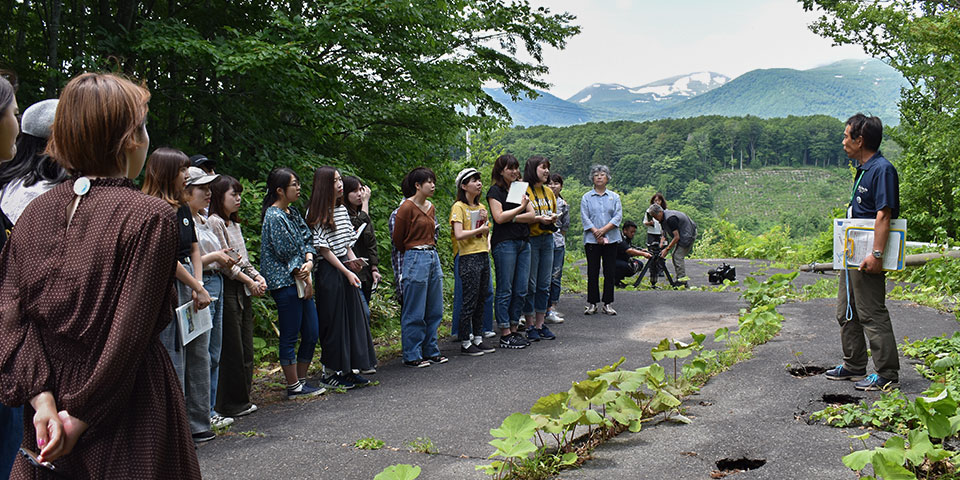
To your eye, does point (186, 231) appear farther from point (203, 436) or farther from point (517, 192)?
point (517, 192)

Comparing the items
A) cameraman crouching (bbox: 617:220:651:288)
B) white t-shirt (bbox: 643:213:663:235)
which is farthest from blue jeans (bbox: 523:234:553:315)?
→ white t-shirt (bbox: 643:213:663:235)

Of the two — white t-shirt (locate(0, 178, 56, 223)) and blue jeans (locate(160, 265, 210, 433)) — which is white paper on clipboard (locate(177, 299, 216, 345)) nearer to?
blue jeans (locate(160, 265, 210, 433))

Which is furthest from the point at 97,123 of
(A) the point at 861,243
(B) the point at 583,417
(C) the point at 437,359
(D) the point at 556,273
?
(D) the point at 556,273

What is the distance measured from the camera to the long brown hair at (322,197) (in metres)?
6.29

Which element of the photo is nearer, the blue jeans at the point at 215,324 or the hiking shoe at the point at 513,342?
the blue jeans at the point at 215,324

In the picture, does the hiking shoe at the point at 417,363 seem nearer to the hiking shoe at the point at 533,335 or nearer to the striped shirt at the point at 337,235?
the striped shirt at the point at 337,235

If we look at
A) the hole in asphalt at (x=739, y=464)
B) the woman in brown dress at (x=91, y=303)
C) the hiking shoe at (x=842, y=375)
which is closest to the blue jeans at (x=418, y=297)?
the hiking shoe at (x=842, y=375)

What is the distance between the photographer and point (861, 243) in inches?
207

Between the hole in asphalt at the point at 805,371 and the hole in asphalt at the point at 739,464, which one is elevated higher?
the hole in asphalt at the point at 739,464

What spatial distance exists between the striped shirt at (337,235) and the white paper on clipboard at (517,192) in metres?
1.85

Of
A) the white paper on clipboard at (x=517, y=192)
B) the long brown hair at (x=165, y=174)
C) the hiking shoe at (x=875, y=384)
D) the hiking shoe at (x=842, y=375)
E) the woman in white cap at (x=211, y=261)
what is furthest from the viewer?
the white paper on clipboard at (x=517, y=192)

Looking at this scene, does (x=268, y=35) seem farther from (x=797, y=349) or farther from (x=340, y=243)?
(x=797, y=349)

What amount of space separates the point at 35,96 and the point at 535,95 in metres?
12.8

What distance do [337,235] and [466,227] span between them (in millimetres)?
1507
